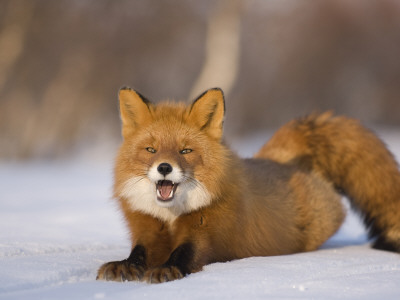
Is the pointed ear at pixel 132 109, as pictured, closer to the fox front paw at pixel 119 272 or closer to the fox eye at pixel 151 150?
the fox eye at pixel 151 150

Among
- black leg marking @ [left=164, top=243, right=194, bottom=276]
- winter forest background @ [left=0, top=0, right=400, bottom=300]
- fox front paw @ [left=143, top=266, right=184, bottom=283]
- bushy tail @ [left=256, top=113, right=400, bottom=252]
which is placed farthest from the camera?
winter forest background @ [left=0, top=0, right=400, bottom=300]

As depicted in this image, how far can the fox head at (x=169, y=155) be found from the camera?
4297mm

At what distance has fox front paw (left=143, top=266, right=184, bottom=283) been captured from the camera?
372 cm

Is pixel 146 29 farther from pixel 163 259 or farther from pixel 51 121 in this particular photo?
A: pixel 163 259

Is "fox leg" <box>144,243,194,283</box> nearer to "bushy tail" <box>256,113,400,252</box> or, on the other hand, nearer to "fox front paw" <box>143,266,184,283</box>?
"fox front paw" <box>143,266,184,283</box>

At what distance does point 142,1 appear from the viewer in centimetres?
2616

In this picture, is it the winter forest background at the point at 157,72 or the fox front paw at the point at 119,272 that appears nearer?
the fox front paw at the point at 119,272

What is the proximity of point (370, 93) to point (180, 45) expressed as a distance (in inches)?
417

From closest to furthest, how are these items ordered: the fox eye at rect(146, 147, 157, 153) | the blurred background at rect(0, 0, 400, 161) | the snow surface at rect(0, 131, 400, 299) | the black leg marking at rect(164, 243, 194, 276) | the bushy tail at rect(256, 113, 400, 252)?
the snow surface at rect(0, 131, 400, 299) → the black leg marking at rect(164, 243, 194, 276) → the fox eye at rect(146, 147, 157, 153) → the bushy tail at rect(256, 113, 400, 252) → the blurred background at rect(0, 0, 400, 161)

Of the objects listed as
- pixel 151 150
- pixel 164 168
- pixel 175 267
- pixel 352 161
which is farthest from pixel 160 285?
pixel 352 161

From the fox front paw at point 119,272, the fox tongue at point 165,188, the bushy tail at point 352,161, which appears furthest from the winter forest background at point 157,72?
the fox front paw at point 119,272

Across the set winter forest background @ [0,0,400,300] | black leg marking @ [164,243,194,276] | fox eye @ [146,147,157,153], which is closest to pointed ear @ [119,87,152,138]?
fox eye @ [146,147,157,153]

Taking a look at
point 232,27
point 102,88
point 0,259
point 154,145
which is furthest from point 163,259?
point 102,88

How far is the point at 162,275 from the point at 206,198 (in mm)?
853
